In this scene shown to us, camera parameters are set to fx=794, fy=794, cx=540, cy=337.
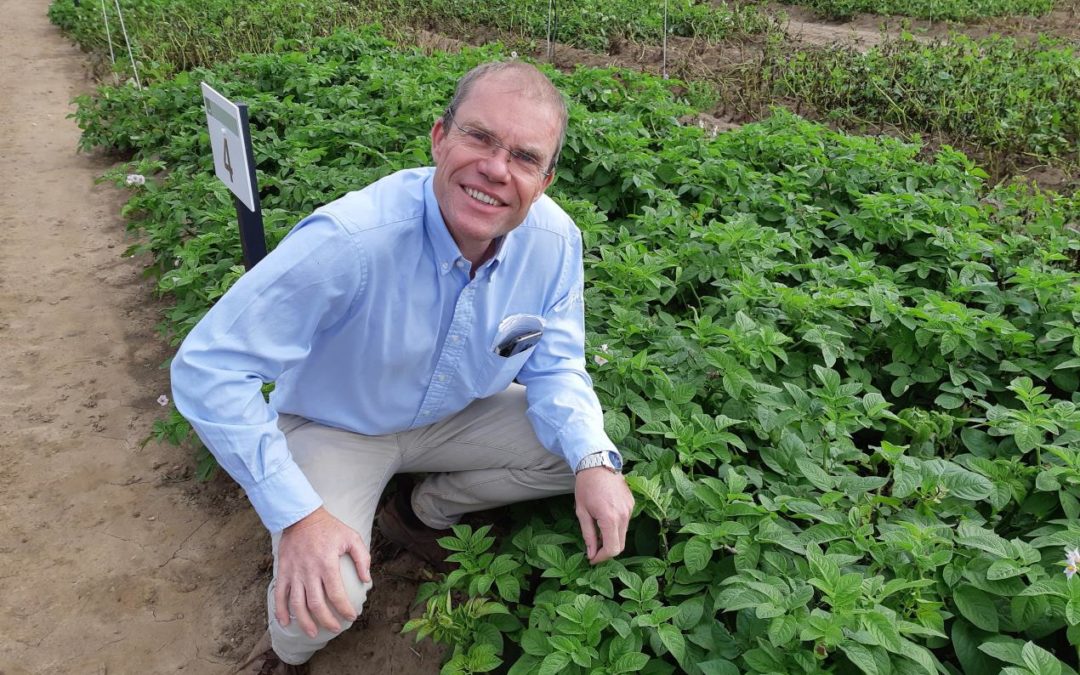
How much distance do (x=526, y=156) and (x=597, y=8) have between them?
25.4ft

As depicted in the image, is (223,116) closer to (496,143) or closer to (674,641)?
(496,143)

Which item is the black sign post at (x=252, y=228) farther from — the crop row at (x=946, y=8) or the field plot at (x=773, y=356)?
the crop row at (x=946, y=8)

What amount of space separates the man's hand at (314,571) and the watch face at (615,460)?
600mm

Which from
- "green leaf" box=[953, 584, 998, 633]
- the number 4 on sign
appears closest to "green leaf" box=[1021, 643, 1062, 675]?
"green leaf" box=[953, 584, 998, 633]

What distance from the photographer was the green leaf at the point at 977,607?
62.9 inches

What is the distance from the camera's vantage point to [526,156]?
5.49 ft

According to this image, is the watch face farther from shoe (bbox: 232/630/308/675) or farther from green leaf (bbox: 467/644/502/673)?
shoe (bbox: 232/630/308/675)

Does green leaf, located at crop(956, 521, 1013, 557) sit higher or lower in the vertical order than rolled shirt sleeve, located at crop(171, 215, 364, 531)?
lower

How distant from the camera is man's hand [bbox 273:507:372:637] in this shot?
5.06 feet

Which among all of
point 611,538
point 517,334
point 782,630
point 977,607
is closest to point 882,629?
point 782,630

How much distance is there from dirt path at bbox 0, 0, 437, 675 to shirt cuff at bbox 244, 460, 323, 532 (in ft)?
2.11

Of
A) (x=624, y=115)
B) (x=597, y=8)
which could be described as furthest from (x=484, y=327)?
(x=597, y=8)

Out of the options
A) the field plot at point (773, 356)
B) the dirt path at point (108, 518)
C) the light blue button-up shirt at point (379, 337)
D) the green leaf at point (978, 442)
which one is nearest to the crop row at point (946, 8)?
the field plot at point (773, 356)

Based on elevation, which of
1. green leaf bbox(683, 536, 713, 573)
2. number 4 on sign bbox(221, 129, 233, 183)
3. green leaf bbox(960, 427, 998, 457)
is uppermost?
number 4 on sign bbox(221, 129, 233, 183)
